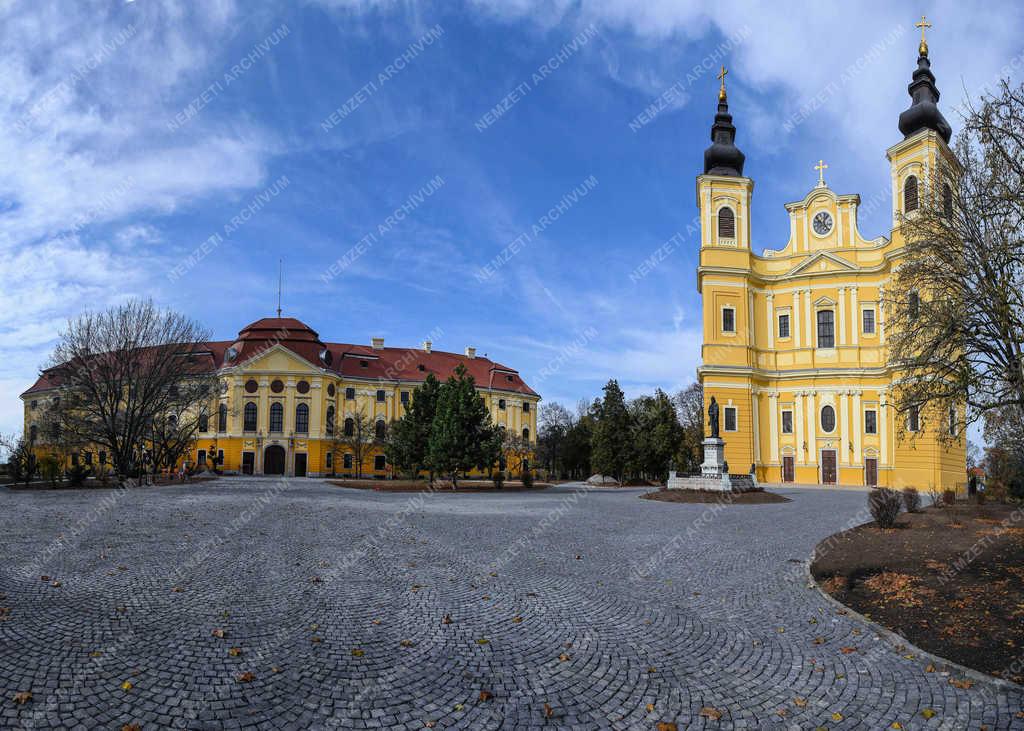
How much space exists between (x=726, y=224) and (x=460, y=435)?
28.2 metres

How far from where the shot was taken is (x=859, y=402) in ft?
146

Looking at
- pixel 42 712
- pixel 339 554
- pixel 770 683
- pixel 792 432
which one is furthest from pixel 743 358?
pixel 42 712

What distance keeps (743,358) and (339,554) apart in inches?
1587

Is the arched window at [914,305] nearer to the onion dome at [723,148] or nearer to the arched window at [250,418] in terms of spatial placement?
the onion dome at [723,148]

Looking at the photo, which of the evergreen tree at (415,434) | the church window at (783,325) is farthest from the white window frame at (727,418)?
the evergreen tree at (415,434)

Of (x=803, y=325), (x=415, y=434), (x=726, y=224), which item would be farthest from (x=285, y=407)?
(x=803, y=325)

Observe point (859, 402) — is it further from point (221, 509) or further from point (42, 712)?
point (42, 712)

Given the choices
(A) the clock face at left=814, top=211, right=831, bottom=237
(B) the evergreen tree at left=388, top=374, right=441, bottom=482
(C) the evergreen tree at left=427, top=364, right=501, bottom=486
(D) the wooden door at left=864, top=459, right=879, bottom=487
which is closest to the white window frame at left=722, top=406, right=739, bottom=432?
(D) the wooden door at left=864, top=459, right=879, bottom=487

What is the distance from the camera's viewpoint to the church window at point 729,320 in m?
46.8

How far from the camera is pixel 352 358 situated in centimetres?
6588

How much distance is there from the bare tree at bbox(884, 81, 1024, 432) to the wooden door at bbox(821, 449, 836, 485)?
28.9 m

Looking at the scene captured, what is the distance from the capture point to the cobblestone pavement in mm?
4906

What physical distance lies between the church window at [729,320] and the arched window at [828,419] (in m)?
8.34

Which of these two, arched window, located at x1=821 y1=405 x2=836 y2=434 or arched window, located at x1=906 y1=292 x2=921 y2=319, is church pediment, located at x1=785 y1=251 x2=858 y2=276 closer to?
arched window, located at x1=821 y1=405 x2=836 y2=434
